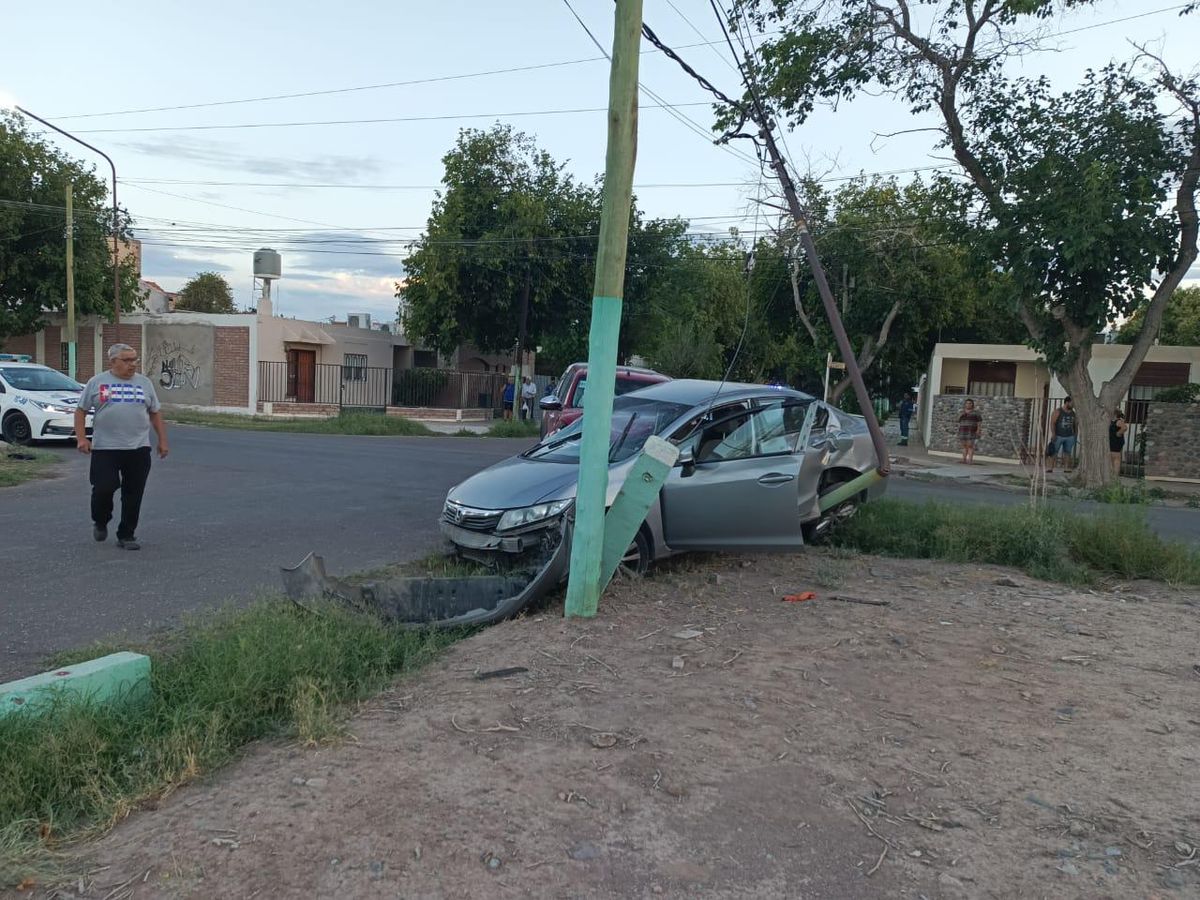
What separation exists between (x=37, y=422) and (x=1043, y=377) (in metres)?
28.9

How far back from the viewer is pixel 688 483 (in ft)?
22.9

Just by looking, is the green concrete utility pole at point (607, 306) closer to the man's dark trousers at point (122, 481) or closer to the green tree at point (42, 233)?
the man's dark trousers at point (122, 481)

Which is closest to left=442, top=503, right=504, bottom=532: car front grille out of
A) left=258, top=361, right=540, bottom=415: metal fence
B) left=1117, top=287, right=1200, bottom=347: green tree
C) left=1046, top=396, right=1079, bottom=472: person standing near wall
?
left=1046, top=396, right=1079, bottom=472: person standing near wall

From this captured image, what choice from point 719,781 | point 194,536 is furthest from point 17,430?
point 719,781

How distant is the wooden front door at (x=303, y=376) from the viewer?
33.6 meters

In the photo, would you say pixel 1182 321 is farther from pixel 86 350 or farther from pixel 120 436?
pixel 120 436

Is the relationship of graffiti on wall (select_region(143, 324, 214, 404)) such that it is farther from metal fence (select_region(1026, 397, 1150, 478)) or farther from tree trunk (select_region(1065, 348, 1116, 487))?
tree trunk (select_region(1065, 348, 1116, 487))

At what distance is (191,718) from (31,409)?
Answer: 15534 millimetres

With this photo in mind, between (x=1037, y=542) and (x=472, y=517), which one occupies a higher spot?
Result: (x=472, y=517)

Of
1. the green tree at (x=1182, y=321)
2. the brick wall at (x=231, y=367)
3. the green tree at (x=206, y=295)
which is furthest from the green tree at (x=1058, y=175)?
the green tree at (x=206, y=295)

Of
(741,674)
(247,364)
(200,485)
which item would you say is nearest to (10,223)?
(247,364)

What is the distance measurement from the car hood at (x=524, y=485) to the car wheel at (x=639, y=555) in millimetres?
359

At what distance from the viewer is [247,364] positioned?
1219 inches

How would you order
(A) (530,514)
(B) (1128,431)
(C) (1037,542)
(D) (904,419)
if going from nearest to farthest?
1. (A) (530,514)
2. (C) (1037,542)
3. (B) (1128,431)
4. (D) (904,419)
